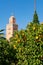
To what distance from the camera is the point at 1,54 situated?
16250 mm

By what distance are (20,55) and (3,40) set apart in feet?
Answer: 14.2

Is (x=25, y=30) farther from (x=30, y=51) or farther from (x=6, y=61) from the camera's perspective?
(x=6, y=61)

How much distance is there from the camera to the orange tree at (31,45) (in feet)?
41.8

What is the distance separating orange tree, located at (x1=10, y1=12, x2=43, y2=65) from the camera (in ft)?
41.8

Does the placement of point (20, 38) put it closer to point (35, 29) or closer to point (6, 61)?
point (35, 29)

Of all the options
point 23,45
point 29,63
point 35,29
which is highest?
point 35,29

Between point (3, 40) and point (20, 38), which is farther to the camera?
point (3, 40)

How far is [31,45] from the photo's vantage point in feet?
42.1

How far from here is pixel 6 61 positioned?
1641 centimetres

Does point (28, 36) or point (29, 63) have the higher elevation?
point (28, 36)

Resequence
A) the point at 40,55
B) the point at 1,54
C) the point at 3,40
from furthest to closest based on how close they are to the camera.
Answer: the point at 3,40
the point at 1,54
the point at 40,55

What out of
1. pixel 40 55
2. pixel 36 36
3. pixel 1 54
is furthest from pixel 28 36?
pixel 1 54

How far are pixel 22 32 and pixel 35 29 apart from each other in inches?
34.4

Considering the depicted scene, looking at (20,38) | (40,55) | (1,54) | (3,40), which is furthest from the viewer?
(3,40)
